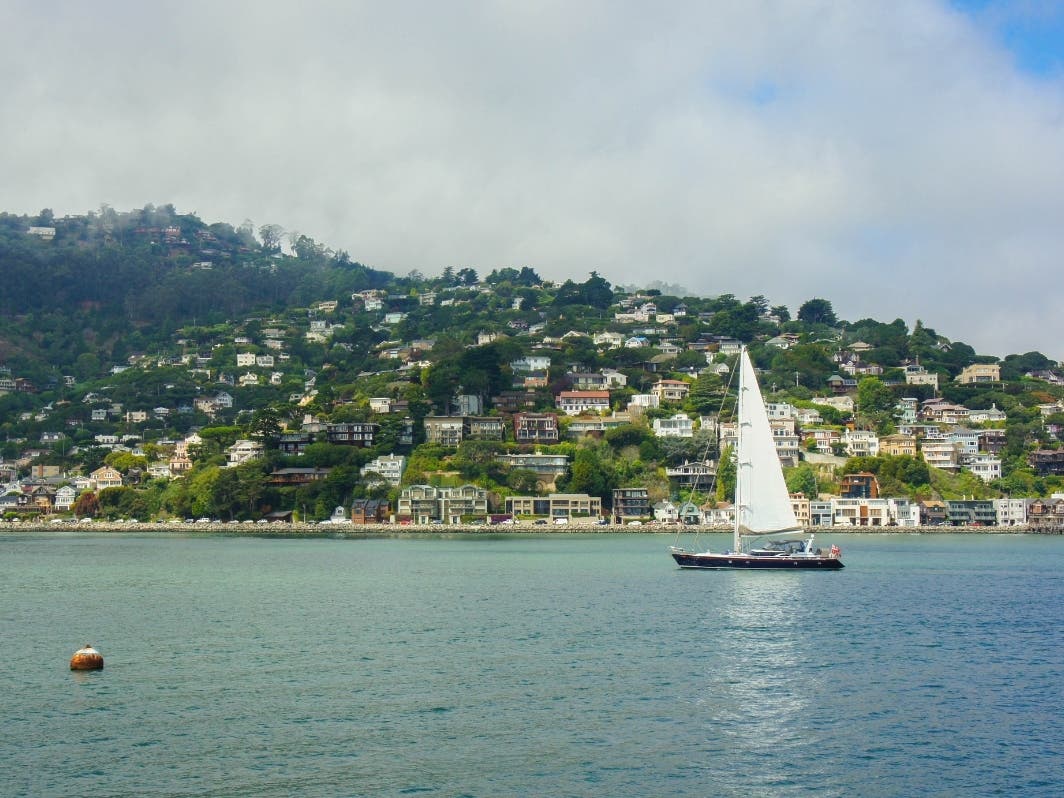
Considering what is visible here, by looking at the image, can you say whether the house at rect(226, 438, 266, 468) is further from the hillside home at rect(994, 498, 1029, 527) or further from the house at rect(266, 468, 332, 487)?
the hillside home at rect(994, 498, 1029, 527)

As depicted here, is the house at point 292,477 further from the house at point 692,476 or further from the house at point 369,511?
the house at point 692,476

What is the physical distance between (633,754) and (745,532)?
107 feet

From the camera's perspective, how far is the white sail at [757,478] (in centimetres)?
5122

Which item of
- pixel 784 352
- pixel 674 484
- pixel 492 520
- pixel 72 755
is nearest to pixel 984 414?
pixel 784 352

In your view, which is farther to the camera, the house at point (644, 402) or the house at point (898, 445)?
the house at point (644, 402)

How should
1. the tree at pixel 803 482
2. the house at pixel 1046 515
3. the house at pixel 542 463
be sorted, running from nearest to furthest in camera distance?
the house at pixel 1046 515
the tree at pixel 803 482
the house at pixel 542 463

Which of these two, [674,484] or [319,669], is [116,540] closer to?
[674,484]

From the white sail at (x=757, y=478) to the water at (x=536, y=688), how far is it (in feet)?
11.6

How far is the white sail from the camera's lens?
168 feet

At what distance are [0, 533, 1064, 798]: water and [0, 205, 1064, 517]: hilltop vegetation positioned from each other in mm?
55943

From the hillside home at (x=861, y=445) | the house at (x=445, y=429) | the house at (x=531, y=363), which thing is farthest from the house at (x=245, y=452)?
the hillside home at (x=861, y=445)

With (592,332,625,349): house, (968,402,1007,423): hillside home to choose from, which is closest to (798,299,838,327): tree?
(592,332,625,349): house

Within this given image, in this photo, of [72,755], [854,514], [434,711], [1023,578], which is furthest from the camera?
[854,514]

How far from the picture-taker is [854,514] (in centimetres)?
9812
